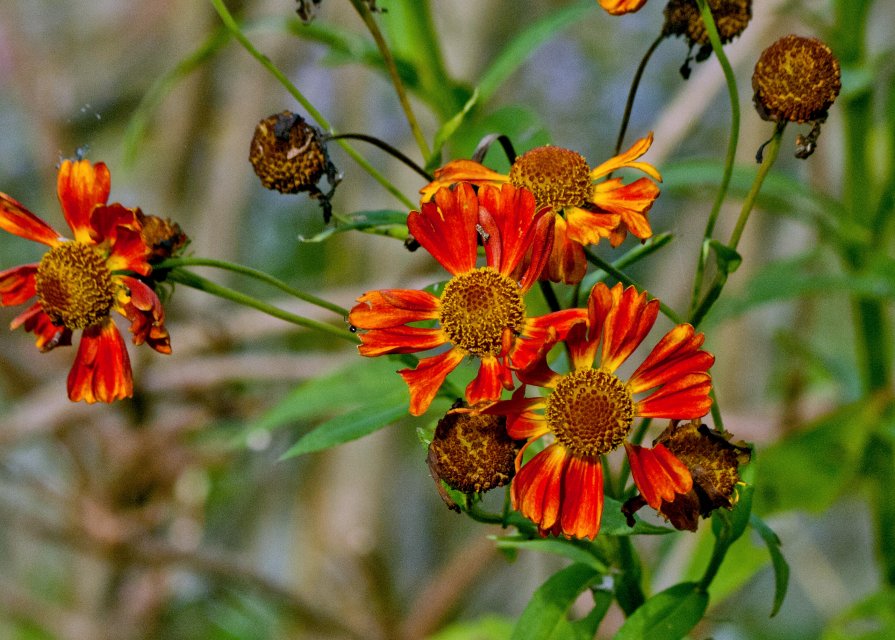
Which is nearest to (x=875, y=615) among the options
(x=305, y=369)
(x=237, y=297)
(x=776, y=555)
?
(x=776, y=555)

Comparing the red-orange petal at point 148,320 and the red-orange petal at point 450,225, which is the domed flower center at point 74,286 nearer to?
the red-orange petal at point 148,320

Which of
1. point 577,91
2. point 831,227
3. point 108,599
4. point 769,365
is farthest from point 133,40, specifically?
point 831,227

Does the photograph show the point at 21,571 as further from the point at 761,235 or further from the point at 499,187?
the point at 499,187

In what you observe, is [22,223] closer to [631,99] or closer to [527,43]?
[631,99]

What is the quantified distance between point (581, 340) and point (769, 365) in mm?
1372

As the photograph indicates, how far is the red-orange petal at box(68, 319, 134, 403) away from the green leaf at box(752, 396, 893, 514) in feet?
1.78

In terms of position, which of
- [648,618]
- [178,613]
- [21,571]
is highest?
[21,571]

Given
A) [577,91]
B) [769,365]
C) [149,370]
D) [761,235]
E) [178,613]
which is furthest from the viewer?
[577,91]

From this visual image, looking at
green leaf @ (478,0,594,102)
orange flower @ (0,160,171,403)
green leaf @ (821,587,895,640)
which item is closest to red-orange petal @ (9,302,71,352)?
orange flower @ (0,160,171,403)

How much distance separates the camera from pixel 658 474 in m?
0.33

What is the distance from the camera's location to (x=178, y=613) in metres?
1.48

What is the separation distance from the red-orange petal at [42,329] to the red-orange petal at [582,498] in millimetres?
229

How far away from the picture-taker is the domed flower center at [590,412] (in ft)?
1.14

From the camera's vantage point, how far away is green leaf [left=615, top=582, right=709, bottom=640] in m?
0.39
